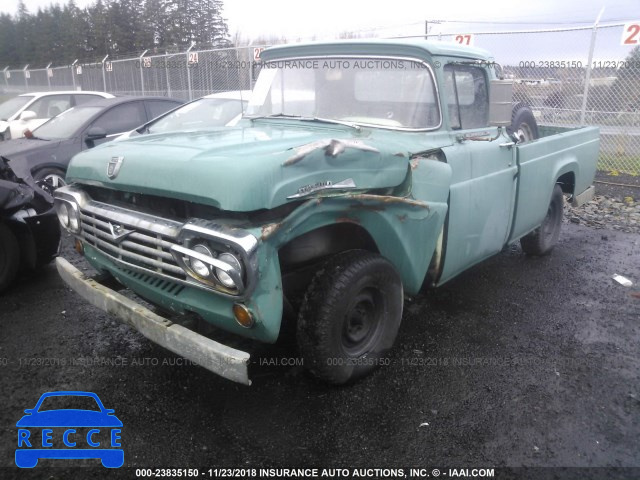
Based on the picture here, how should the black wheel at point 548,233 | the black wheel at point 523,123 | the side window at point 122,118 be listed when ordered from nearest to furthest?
the black wheel at point 523,123 < the black wheel at point 548,233 < the side window at point 122,118

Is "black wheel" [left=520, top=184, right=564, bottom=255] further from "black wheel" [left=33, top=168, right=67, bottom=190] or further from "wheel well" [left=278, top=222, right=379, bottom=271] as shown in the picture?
"black wheel" [left=33, top=168, right=67, bottom=190]

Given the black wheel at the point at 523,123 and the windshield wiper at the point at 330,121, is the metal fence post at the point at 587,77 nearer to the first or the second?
the black wheel at the point at 523,123

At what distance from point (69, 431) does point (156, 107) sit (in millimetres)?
6918

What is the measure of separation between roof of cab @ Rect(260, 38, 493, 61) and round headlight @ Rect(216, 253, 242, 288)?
214 cm

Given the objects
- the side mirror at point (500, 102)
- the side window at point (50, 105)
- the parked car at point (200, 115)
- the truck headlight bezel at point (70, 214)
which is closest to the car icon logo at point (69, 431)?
the truck headlight bezel at point (70, 214)

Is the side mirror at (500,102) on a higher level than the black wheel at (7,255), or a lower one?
higher

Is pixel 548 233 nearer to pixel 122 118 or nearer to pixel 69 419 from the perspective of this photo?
pixel 69 419

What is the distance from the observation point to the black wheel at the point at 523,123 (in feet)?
15.5

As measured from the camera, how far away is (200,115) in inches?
281

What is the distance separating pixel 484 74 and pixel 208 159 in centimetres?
274

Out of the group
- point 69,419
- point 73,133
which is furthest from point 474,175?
point 73,133

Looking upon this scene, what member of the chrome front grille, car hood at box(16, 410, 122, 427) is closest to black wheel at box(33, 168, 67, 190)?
the chrome front grille

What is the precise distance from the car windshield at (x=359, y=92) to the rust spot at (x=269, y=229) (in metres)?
1.58

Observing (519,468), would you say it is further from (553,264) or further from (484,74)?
(553,264)
